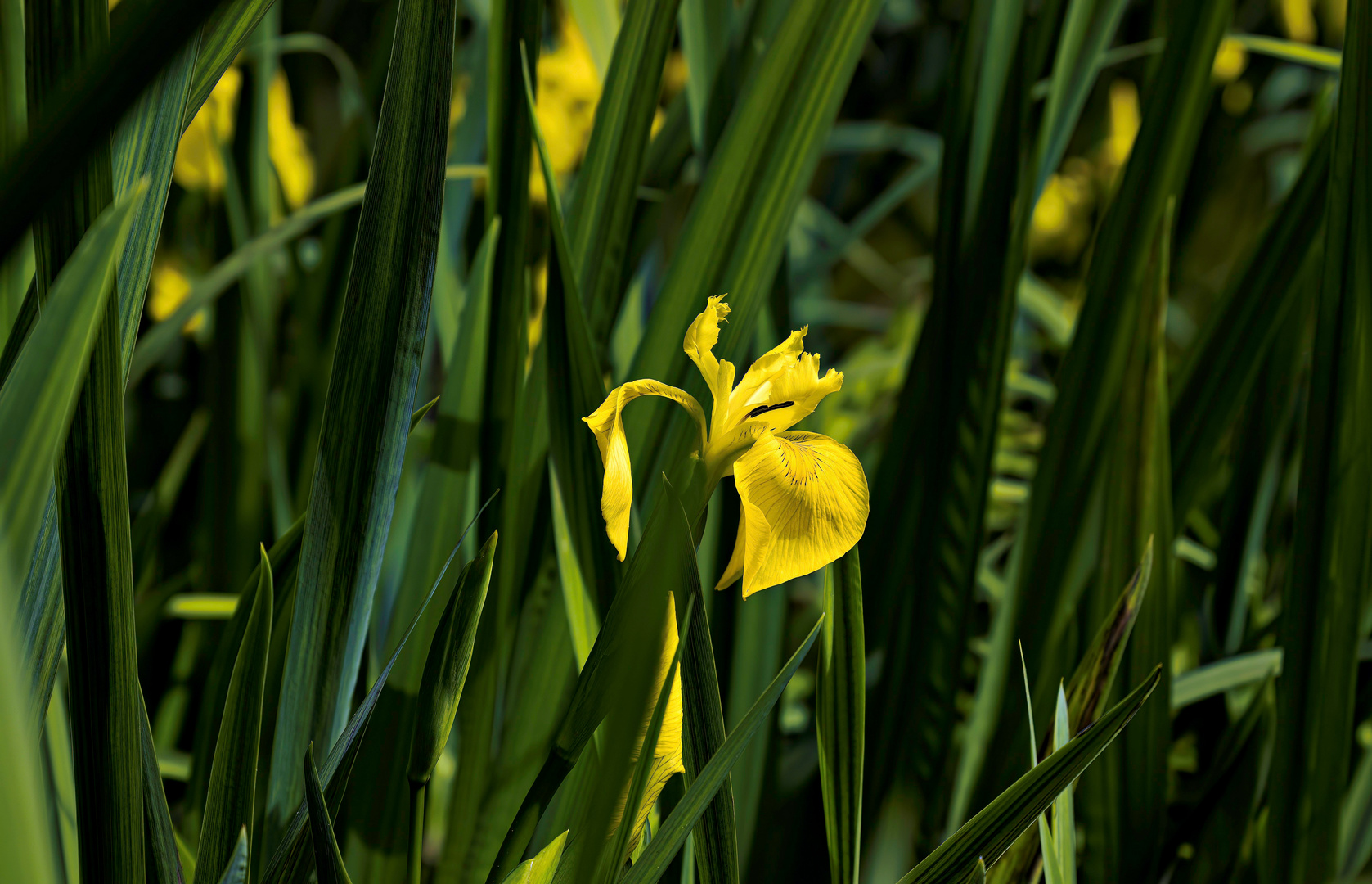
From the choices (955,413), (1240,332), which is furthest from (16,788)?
(1240,332)

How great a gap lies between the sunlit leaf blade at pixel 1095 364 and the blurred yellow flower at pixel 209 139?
21.6 inches

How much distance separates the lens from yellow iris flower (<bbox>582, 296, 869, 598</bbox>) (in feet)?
0.63

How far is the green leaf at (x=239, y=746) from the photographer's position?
0.22 meters

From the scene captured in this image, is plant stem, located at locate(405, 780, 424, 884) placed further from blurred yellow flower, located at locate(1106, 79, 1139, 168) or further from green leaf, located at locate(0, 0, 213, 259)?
blurred yellow flower, located at locate(1106, 79, 1139, 168)

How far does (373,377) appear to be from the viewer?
0.23 m

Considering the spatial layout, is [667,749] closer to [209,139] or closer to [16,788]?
[16,788]

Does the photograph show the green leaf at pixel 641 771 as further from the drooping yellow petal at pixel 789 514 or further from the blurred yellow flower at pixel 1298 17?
the blurred yellow flower at pixel 1298 17

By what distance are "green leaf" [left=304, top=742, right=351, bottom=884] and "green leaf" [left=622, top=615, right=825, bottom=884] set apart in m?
0.06

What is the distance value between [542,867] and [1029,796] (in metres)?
0.12

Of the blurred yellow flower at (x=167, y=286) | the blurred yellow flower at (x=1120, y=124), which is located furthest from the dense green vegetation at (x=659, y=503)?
the blurred yellow flower at (x=1120, y=124)

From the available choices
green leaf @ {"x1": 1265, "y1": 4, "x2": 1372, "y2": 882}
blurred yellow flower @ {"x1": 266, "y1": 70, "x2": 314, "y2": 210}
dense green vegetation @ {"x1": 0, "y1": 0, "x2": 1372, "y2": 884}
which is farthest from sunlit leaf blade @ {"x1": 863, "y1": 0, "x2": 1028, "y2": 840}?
blurred yellow flower @ {"x1": 266, "y1": 70, "x2": 314, "y2": 210}

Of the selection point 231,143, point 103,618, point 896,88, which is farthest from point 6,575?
point 896,88

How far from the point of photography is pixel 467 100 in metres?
0.59

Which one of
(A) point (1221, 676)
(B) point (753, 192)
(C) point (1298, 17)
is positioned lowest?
(A) point (1221, 676)
